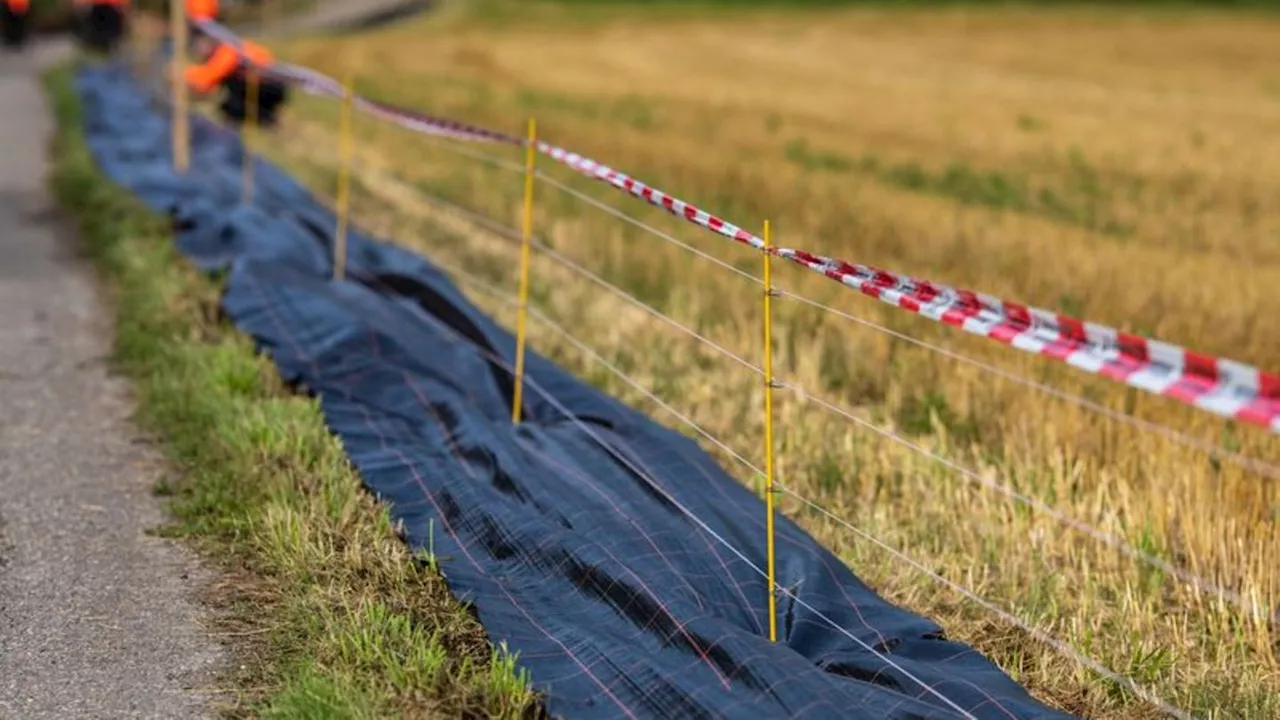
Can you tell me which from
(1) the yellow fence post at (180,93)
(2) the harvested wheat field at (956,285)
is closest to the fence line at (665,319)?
(2) the harvested wheat field at (956,285)

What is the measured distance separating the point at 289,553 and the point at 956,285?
6065 mm

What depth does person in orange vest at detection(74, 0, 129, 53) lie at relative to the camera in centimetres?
2488

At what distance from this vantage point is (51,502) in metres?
6.55

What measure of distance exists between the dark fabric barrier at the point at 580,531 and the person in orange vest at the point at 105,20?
54.0ft

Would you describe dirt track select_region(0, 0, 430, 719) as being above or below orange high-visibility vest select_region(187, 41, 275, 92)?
below

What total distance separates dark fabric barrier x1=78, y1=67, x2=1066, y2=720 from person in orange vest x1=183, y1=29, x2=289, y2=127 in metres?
6.54

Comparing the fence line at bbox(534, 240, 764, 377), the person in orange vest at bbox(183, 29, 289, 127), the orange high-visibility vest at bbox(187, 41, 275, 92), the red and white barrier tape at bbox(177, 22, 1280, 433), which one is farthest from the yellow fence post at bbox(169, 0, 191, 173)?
the red and white barrier tape at bbox(177, 22, 1280, 433)

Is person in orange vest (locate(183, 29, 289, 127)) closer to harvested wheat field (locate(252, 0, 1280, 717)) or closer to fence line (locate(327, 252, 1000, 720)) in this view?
harvested wheat field (locate(252, 0, 1280, 717))

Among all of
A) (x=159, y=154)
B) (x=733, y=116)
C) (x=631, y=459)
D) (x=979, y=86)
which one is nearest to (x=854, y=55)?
(x=979, y=86)

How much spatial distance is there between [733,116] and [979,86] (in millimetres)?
8432

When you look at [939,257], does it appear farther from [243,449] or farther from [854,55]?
[854,55]

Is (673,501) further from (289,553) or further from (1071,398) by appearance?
(1071,398)

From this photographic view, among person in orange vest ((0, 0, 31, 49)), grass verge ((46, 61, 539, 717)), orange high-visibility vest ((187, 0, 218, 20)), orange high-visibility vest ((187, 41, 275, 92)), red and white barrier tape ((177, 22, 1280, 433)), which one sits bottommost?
person in orange vest ((0, 0, 31, 49))

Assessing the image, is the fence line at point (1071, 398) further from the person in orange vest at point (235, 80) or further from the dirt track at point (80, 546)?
the person in orange vest at point (235, 80)
